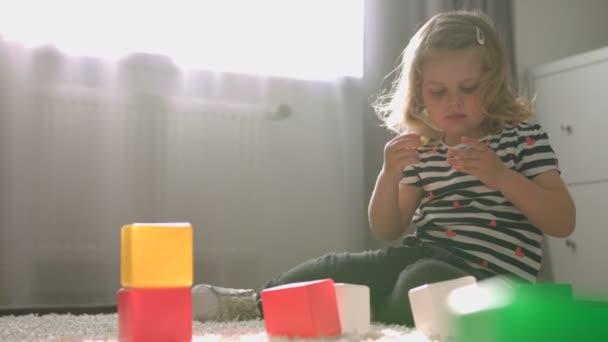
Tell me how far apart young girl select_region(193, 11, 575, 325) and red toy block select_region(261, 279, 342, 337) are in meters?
0.26

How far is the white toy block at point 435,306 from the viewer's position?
835 millimetres

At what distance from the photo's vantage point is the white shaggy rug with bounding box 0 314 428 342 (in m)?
0.88

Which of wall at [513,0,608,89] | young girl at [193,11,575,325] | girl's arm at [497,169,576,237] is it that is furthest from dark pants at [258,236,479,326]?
wall at [513,0,608,89]

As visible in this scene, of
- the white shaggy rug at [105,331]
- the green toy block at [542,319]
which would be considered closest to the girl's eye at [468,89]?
the white shaggy rug at [105,331]

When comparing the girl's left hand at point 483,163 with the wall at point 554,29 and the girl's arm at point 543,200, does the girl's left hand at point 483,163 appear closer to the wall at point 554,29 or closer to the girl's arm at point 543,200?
the girl's arm at point 543,200

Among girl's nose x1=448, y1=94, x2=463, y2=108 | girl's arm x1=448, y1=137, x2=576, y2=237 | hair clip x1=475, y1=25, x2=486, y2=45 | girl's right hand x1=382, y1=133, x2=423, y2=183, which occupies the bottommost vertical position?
girl's arm x1=448, y1=137, x2=576, y2=237

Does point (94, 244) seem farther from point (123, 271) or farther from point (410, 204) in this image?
point (123, 271)

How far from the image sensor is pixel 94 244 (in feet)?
5.58

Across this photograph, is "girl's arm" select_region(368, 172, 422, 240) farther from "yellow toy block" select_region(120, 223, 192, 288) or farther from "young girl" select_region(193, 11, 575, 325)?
"yellow toy block" select_region(120, 223, 192, 288)

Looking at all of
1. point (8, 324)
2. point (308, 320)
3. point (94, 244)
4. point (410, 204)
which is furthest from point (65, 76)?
point (308, 320)

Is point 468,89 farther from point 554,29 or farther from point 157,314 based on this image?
point 554,29

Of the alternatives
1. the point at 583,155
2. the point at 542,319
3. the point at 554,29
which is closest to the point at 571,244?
the point at 583,155

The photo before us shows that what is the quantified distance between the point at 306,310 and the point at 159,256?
0.59ft

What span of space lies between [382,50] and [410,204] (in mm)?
777
